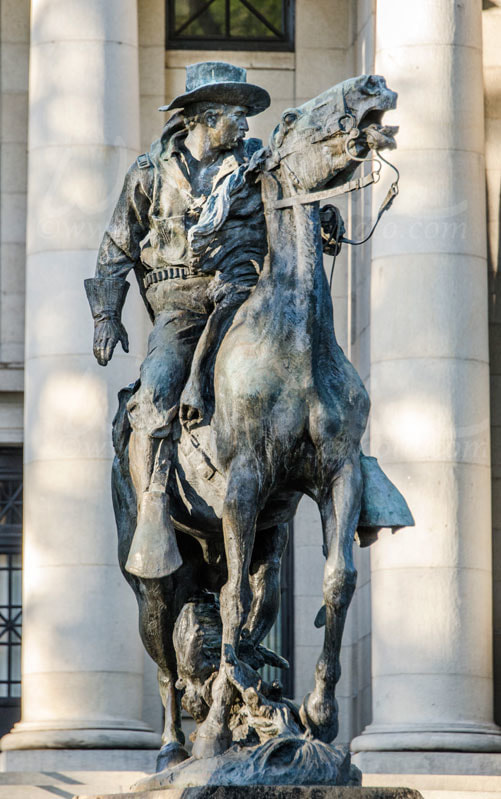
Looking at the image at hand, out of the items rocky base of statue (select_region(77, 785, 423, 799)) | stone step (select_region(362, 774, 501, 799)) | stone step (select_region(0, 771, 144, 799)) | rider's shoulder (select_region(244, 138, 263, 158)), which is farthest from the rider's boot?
stone step (select_region(362, 774, 501, 799))

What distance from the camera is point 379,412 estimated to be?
66.9ft

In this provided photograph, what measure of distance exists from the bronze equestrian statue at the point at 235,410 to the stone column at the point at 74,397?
9247mm

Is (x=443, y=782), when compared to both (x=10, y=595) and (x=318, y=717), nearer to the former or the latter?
(x=10, y=595)

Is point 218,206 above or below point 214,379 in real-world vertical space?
above

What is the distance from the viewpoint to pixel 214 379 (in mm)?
10773

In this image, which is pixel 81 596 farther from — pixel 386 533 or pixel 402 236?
pixel 402 236

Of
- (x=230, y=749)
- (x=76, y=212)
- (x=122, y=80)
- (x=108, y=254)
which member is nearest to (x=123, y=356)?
(x=76, y=212)

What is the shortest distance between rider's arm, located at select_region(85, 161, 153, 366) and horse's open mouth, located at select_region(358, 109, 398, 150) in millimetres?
1802

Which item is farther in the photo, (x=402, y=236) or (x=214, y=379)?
(x=402, y=236)

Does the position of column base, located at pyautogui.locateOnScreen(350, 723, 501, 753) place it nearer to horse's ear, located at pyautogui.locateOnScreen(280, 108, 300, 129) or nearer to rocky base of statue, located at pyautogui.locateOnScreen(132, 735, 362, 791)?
rocky base of statue, located at pyautogui.locateOnScreen(132, 735, 362, 791)

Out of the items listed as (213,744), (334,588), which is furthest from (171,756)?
(334,588)

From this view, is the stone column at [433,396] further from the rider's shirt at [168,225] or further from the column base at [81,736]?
the rider's shirt at [168,225]

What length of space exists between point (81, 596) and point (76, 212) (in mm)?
4561

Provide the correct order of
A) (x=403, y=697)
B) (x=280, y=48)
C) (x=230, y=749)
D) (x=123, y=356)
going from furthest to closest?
(x=280, y=48) → (x=123, y=356) → (x=403, y=697) → (x=230, y=749)
